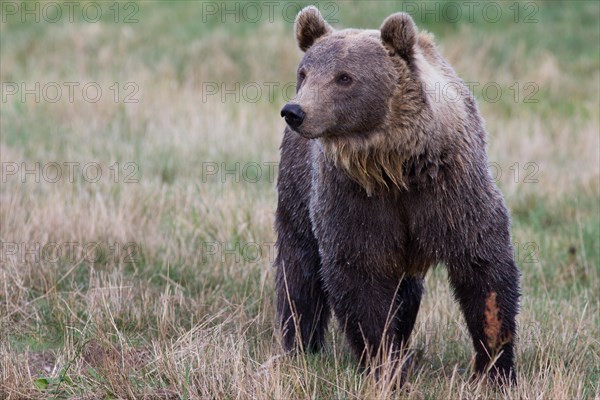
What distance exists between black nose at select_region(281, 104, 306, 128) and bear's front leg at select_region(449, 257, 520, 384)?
1.14 metres

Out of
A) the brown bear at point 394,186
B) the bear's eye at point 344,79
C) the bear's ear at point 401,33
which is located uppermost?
the bear's ear at point 401,33

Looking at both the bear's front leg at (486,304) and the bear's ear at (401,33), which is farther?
the bear's front leg at (486,304)

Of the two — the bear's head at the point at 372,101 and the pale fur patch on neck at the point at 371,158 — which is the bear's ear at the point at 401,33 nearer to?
the bear's head at the point at 372,101

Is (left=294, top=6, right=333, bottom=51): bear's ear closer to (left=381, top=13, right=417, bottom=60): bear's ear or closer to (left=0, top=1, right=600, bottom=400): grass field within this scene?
(left=381, top=13, right=417, bottom=60): bear's ear

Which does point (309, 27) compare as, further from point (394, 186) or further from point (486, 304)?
point (486, 304)

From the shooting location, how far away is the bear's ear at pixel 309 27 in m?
5.15

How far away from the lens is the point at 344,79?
4840mm

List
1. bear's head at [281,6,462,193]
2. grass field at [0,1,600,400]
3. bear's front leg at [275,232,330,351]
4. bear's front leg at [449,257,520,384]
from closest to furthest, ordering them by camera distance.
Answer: bear's head at [281,6,462,193], bear's front leg at [449,257,520,384], grass field at [0,1,600,400], bear's front leg at [275,232,330,351]

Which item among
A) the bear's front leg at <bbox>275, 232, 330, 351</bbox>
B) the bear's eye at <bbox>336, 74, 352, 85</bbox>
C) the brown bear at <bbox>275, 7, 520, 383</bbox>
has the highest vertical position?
the bear's eye at <bbox>336, 74, 352, 85</bbox>

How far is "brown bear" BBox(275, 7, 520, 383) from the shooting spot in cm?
482

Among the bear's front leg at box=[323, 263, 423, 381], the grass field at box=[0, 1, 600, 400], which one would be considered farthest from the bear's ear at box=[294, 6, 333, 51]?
the grass field at box=[0, 1, 600, 400]

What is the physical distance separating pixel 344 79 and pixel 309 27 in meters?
0.50

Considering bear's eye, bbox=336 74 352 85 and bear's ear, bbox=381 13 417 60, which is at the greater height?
bear's ear, bbox=381 13 417 60

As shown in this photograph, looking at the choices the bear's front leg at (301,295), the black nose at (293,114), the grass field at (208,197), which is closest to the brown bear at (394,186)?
the black nose at (293,114)
